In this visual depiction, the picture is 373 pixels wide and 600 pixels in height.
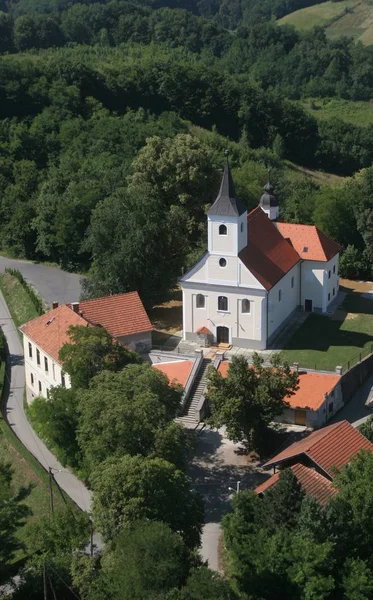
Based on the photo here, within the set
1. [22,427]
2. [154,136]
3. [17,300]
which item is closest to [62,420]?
[22,427]

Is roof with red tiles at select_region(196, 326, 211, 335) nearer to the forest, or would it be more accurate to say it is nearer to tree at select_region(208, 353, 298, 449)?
the forest

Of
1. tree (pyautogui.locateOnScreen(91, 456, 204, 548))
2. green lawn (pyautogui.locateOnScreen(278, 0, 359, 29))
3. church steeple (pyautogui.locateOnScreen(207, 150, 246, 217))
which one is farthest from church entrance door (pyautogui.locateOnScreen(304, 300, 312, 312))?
green lawn (pyautogui.locateOnScreen(278, 0, 359, 29))

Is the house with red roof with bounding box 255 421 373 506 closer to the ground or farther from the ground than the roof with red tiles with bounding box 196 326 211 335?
farther from the ground

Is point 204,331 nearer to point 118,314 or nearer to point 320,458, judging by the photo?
point 118,314

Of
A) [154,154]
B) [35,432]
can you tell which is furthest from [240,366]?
[154,154]

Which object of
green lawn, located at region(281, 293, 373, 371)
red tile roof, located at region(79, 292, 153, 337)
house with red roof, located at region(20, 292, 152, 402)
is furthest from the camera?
red tile roof, located at region(79, 292, 153, 337)

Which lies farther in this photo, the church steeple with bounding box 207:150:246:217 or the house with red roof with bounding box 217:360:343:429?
the church steeple with bounding box 207:150:246:217
